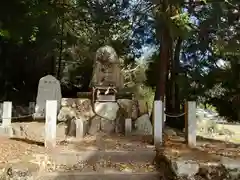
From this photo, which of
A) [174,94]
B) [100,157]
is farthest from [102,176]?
[174,94]

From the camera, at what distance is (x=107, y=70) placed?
28.6 ft

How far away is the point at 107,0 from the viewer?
11.7 metres

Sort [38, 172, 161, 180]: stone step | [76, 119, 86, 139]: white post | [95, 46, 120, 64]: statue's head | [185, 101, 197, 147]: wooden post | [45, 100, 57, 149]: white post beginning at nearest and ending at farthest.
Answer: [38, 172, 161, 180]: stone step → [45, 100, 57, 149]: white post → [185, 101, 197, 147]: wooden post → [76, 119, 86, 139]: white post → [95, 46, 120, 64]: statue's head

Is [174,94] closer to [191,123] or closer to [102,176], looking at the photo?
[191,123]

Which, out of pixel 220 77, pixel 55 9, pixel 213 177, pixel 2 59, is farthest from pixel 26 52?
pixel 213 177

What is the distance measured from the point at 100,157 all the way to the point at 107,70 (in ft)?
10.9

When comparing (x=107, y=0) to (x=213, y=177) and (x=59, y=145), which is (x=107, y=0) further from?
(x=213, y=177)

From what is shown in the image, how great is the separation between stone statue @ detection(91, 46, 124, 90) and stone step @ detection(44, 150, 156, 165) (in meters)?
2.84

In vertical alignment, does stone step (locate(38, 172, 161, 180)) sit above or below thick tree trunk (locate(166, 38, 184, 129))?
below

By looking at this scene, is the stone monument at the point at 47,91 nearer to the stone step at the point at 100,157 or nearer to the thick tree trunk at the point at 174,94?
the stone step at the point at 100,157

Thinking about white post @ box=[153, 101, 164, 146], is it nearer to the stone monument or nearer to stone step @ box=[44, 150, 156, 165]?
stone step @ box=[44, 150, 156, 165]

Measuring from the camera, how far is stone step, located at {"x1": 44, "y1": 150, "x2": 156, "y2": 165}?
5.73 meters

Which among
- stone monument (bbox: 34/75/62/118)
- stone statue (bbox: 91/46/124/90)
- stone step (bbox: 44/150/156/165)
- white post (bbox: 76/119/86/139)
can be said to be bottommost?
stone step (bbox: 44/150/156/165)

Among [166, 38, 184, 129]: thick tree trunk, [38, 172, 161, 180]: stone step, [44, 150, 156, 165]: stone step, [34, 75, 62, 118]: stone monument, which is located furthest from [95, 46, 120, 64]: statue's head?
[38, 172, 161, 180]: stone step
